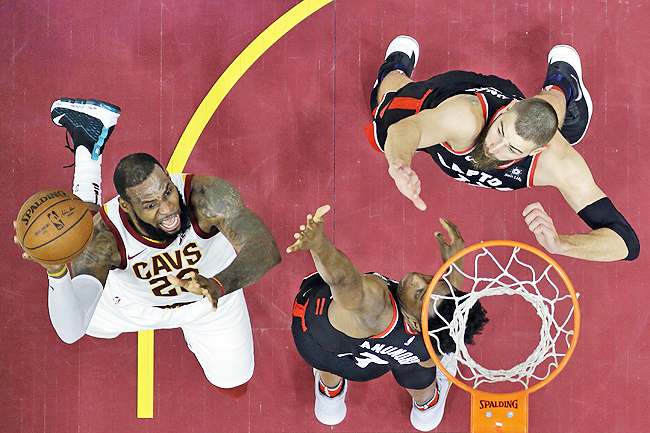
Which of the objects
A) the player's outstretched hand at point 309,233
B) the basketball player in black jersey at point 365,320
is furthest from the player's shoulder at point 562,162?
the player's outstretched hand at point 309,233

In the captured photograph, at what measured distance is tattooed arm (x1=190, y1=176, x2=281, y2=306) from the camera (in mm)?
3662

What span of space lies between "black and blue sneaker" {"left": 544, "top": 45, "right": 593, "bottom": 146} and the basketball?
14.2ft

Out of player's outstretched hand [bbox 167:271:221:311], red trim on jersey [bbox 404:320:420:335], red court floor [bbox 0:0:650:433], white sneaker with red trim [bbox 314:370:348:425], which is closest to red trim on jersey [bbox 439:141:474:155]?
red court floor [bbox 0:0:650:433]

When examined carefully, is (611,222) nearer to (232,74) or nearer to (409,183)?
(409,183)

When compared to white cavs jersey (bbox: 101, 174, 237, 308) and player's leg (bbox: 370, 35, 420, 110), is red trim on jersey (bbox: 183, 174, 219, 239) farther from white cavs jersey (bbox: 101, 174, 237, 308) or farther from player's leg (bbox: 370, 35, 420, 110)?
player's leg (bbox: 370, 35, 420, 110)

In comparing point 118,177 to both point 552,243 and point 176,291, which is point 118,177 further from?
point 552,243

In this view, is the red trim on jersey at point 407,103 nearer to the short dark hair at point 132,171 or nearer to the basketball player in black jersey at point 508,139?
the basketball player in black jersey at point 508,139

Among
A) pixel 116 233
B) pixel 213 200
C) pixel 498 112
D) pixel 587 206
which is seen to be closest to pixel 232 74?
pixel 213 200

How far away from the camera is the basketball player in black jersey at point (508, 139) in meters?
3.54

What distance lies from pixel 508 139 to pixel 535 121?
0.21 m

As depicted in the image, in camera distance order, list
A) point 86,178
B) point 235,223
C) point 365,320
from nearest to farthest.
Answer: point 365,320 < point 235,223 < point 86,178

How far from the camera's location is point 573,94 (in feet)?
15.9

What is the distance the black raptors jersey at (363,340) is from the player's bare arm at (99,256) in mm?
1531

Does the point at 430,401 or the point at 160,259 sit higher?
the point at 160,259
